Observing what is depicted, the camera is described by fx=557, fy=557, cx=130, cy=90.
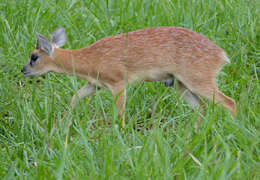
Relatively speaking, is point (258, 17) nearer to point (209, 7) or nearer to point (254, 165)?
point (209, 7)

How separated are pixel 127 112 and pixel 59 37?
1217mm

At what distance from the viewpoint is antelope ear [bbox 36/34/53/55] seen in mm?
5832

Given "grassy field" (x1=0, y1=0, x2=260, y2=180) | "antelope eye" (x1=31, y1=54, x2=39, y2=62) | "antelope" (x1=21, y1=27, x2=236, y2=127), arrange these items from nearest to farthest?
"grassy field" (x1=0, y1=0, x2=260, y2=180) < "antelope" (x1=21, y1=27, x2=236, y2=127) < "antelope eye" (x1=31, y1=54, x2=39, y2=62)

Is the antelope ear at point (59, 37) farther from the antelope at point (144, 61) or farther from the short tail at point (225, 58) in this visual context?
the short tail at point (225, 58)

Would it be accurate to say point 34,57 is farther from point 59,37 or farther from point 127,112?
point 127,112

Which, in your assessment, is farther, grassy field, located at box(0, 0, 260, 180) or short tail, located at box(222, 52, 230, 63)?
short tail, located at box(222, 52, 230, 63)

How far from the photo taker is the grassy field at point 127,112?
12.2 feet

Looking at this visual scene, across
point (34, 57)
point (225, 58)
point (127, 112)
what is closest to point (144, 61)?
point (127, 112)

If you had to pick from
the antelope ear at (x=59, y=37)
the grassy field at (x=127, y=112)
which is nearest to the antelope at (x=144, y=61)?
the antelope ear at (x=59, y=37)

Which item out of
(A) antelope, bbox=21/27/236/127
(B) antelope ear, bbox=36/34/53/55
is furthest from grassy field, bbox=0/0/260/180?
(B) antelope ear, bbox=36/34/53/55

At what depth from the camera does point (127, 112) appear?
5.56m

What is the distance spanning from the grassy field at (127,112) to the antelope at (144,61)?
151 mm

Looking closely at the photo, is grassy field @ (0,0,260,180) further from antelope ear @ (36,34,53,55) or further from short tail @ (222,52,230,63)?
antelope ear @ (36,34,53,55)

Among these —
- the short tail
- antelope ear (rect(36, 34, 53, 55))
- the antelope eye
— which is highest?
antelope ear (rect(36, 34, 53, 55))
